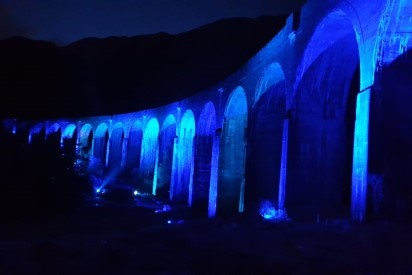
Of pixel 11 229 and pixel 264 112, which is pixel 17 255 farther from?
pixel 264 112

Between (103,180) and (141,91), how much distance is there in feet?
103

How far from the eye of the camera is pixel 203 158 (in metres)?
19.3

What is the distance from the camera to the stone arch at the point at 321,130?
10.3 metres

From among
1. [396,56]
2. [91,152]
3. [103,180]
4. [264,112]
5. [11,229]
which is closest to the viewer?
[396,56]

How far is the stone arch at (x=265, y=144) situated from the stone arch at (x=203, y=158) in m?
4.98

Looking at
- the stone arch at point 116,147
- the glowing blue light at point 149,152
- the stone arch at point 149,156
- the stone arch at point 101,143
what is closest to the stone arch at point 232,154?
the stone arch at point 149,156

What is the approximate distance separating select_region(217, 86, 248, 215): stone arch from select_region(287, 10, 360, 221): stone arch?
524 cm

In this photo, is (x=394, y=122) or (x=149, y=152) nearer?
(x=394, y=122)

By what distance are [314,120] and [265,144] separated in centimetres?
381

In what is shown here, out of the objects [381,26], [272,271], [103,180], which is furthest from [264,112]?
[103,180]

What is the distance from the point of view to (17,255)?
5.51 meters

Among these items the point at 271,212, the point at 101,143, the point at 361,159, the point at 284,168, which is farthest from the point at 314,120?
the point at 101,143

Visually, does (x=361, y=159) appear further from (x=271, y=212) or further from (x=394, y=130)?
(x=271, y=212)

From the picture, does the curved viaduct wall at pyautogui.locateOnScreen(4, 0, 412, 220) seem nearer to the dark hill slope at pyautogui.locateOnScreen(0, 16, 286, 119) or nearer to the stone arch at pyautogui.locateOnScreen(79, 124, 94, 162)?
the stone arch at pyautogui.locateOnScreen(79, 124, 94, 162)
